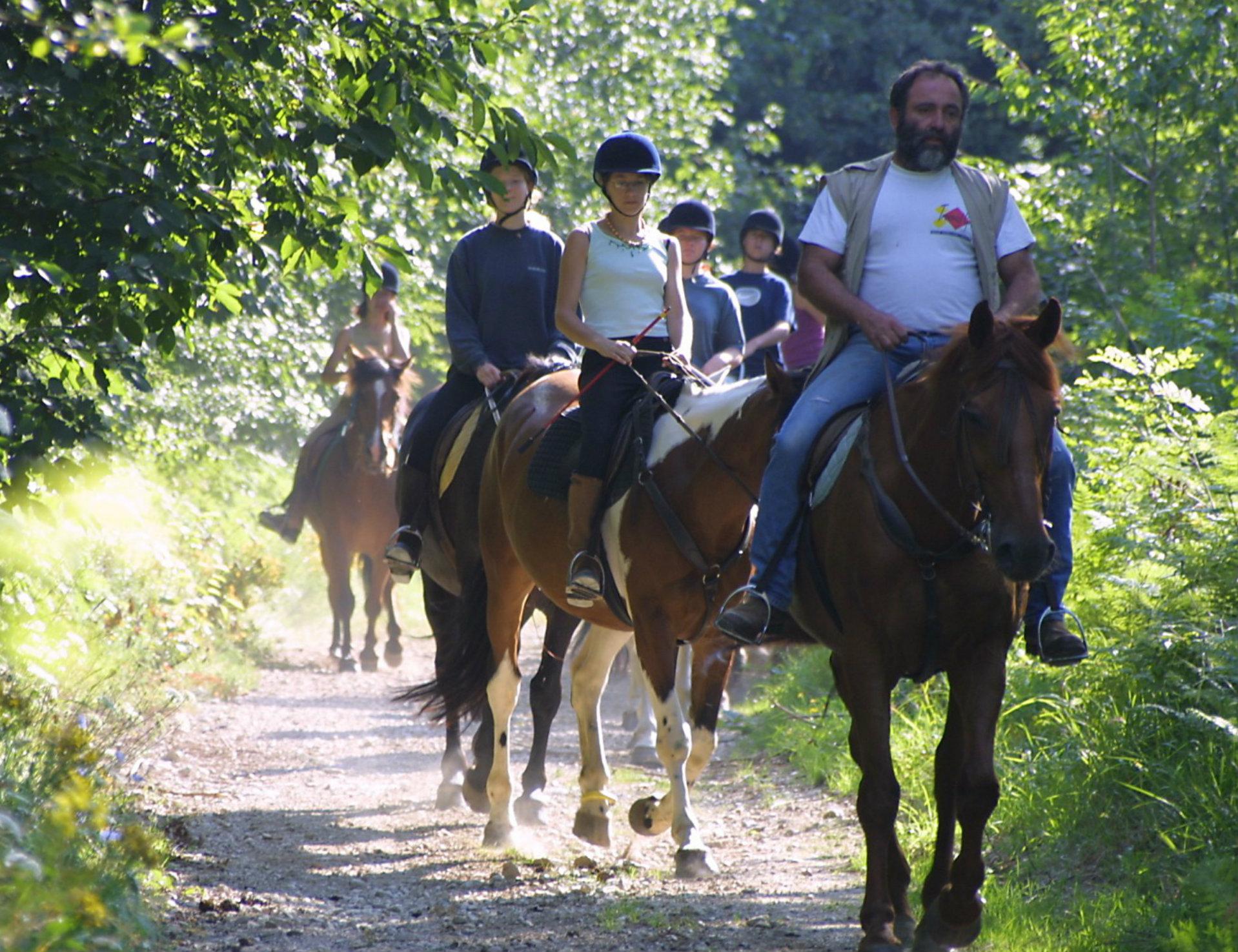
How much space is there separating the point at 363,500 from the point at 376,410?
110 cm

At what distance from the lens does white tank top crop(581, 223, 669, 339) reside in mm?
7199

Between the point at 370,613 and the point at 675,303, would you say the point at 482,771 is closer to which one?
the point at 675,303

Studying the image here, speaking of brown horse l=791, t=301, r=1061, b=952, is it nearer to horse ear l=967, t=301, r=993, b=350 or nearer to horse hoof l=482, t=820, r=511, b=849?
horse ear l=967, t=301, r=993, b=350

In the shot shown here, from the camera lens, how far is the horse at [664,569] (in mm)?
6598

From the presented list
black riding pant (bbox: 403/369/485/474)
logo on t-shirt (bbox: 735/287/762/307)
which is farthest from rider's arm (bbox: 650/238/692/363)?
logo on t-shirt (bbox: 735/287/762/307)

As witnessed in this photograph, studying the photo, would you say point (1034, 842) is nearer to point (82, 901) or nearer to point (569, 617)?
point (569, 617)

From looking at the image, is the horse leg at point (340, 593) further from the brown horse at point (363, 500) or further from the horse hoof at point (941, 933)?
the horse hoof at point (941, 933)

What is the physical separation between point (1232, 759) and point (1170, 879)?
54cm

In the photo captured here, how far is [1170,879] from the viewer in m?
5.38

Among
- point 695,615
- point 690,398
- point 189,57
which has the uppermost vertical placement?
point 189,57

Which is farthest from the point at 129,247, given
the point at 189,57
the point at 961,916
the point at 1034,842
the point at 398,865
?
the point at 1034,842

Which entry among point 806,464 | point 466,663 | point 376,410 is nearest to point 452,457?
point 466,663

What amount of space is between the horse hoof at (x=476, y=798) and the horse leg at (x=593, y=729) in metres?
0.74

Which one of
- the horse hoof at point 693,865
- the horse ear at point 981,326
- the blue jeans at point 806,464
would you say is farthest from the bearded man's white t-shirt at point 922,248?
the horse hoof at point 693,865
